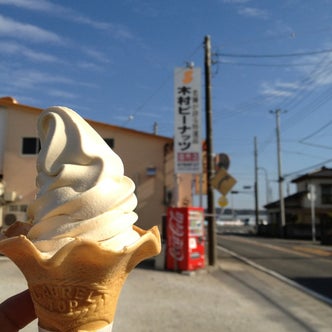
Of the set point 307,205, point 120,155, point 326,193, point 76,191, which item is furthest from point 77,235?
point 307,205

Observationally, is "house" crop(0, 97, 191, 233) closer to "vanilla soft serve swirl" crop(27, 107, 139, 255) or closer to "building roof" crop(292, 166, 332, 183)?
"vanilla soft serve swirl" crop(27, 107, 139, 255)

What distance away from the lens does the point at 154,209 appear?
1808cm

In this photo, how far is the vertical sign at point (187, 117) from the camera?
45.1 feet

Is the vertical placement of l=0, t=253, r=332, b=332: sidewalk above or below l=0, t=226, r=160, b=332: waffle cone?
below

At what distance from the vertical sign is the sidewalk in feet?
13.7

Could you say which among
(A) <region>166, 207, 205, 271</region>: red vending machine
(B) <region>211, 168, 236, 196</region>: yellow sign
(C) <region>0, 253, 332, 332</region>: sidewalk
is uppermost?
(B) <region>211, 168, 236, 196</region>: yellow sign

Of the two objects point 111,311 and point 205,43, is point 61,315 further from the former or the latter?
point 205,43

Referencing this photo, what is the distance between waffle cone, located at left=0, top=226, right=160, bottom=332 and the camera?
6.75ft

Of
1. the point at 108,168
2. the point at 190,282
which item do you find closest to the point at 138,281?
the point at 190,282

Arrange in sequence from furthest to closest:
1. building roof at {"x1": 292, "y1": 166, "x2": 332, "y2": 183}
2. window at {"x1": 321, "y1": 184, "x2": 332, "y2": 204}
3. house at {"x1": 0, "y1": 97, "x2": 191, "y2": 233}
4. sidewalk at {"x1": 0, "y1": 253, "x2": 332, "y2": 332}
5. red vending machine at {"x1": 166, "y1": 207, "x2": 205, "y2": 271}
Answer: building roof at {"x1": 292, "y1": 166, "x2": 332, "y2": 183} → window at {"x1": 321, "y1": 184, "x2": 332, "y2": 204} → house at {"x1": 0, "y1": 97, "x2": 191, "y2": 233} → red vending machine at {"x1": 166, "y1": 207, "x2": 205, "y2": 271} → sidewalk at {"x1": 0, "y1": 253, "x2": 332, "y2": 332}

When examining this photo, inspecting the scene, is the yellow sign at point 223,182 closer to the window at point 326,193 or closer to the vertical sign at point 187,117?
the vertical sign at point 187,117

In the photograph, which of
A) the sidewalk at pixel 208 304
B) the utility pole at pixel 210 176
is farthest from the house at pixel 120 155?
the sidewalk at pixel 208 304

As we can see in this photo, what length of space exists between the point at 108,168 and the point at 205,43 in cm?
1340

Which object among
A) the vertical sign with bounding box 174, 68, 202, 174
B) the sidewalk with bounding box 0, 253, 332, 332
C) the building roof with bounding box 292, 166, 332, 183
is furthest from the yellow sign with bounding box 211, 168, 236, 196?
the building roof with bounding box 292, 166, 332, 183
